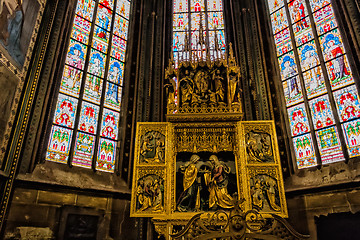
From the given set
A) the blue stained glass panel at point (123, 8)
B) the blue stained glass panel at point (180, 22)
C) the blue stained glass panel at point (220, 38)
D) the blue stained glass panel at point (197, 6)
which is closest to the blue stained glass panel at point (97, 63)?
the blue stained glass panel at point (123, 8)

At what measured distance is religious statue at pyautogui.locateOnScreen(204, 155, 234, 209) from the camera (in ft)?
20.9

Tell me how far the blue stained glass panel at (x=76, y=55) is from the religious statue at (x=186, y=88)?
3063 millimetres

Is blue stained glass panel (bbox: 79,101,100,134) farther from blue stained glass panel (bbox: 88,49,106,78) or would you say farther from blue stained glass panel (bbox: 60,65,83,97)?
blue stained glass panel (bbox: 88,49,106,78)

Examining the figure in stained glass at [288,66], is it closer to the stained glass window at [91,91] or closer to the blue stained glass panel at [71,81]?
the stained glass window at [91,91]

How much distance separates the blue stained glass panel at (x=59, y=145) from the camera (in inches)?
281

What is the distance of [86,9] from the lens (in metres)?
9.30

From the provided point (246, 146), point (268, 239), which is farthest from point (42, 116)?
point (268, 239)

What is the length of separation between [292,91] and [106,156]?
546cm

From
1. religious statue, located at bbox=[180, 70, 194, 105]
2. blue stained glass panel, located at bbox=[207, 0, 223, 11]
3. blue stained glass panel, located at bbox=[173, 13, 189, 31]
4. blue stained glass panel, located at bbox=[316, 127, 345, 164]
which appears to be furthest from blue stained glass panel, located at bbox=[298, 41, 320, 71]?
blue stained glass panel, located at bbox=[173, 13, 189, 31]

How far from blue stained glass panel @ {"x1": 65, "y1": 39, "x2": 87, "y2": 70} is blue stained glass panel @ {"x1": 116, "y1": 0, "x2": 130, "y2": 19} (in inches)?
90.1

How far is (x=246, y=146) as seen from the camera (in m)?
6.71

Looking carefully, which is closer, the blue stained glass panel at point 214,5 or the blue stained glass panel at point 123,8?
the blue stained glass panel at point 123,8

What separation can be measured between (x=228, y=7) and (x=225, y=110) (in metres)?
5.41

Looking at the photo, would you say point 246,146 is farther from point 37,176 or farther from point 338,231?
point 37,176
